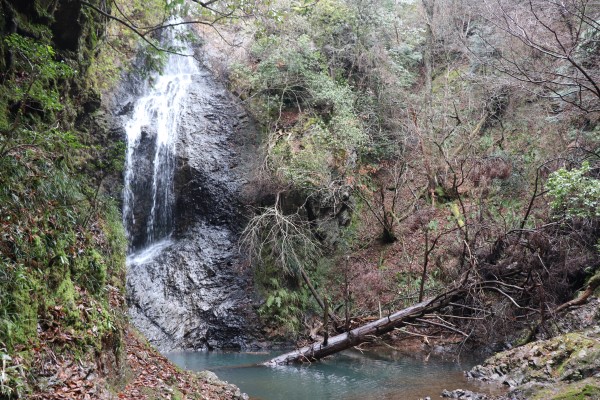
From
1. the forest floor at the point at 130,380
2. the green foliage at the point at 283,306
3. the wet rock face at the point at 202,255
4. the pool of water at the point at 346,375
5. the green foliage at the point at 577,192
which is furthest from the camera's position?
the green foliage at the point at 283,306

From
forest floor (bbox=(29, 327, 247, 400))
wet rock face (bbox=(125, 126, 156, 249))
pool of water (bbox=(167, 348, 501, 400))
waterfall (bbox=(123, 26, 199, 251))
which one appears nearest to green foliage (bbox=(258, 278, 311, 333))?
pool of water (bbox=(167, 348, 501, 400))

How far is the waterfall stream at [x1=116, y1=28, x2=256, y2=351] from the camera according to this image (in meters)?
13.1

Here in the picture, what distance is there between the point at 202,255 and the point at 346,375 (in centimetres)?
669

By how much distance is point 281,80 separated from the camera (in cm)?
1627

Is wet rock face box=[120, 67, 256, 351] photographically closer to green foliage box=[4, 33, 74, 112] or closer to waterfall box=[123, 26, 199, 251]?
waterfall box=[123, 26, 199, 251]

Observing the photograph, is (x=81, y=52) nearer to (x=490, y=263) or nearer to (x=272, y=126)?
(x=272, y=126)

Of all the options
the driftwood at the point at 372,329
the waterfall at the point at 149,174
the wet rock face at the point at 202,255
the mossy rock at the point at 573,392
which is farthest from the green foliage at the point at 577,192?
the waterfall at the point at 149,174

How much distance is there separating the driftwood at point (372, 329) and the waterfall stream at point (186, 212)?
3173 millimetres

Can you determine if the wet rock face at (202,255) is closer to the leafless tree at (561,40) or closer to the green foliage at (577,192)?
the green foliage at (577,192)

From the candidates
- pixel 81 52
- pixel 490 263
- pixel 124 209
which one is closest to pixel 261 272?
pixel 124 209

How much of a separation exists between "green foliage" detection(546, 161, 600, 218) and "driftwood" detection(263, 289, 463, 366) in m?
3.00

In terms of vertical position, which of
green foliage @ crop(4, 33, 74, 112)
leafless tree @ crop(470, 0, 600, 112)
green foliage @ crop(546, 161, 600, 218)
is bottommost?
green foliage @ crop(546, 161, 600, 218)

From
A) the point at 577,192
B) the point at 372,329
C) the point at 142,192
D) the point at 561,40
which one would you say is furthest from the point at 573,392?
the point at 142,192

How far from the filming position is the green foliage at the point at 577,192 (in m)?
8.81
